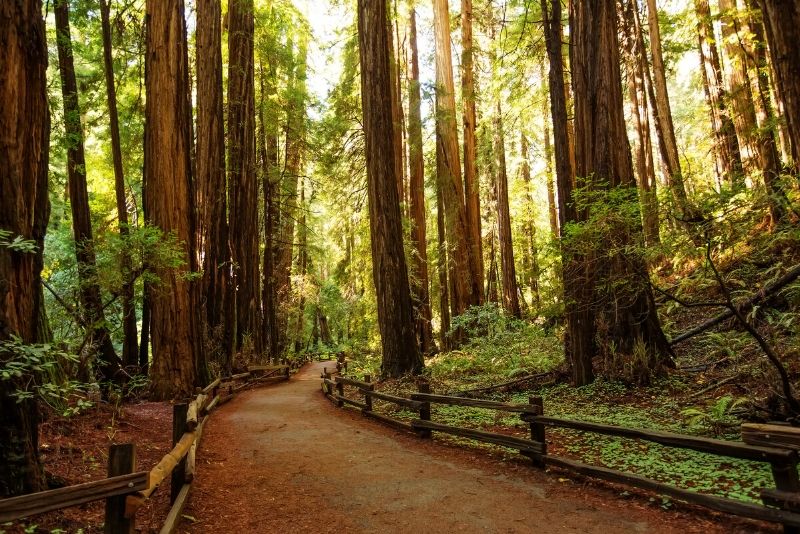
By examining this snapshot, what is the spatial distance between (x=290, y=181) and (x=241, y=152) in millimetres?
5314

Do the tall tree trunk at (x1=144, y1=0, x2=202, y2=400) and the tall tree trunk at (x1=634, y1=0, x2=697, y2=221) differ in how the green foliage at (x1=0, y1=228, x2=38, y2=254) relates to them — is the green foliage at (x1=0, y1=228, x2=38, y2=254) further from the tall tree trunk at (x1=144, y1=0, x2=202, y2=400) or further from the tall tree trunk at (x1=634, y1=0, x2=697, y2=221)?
the tall tree trunk at (x1=634, y1=0, x2=697, y2=221)

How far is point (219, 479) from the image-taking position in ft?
20.8

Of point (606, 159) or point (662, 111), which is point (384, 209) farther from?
point (662, 111)

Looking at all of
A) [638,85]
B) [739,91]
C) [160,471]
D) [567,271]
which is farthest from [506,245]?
[160,471]

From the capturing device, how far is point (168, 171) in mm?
10828

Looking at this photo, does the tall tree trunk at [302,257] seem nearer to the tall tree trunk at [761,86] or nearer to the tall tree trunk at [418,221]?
the tall tree trunk at [418,221]

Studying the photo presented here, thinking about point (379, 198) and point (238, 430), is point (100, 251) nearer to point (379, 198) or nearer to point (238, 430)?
point (238, 430)

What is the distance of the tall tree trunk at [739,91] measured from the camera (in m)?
12.0

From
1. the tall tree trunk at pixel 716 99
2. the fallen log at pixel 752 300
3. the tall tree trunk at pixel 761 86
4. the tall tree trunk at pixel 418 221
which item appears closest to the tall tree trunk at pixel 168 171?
the tall tree trunk at pixel 418 221

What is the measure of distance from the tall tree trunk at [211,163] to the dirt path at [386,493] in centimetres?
742

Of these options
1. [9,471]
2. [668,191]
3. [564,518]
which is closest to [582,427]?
[564,518]

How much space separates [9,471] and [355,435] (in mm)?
5525

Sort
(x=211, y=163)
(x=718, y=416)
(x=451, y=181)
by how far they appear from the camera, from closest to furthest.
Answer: (x=718, y=416), (x=211, y=163), (x=451, y=181)

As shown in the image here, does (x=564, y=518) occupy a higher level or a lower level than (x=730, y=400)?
lower
